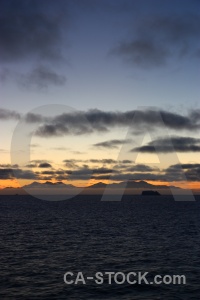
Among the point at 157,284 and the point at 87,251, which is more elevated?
the point at 87,251

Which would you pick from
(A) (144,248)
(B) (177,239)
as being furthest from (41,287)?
(B) (177,239)

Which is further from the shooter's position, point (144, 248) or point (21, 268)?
point (144, 248)

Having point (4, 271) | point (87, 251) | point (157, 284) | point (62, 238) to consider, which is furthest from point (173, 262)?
point (62, 238)

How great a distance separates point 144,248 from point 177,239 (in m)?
16.2

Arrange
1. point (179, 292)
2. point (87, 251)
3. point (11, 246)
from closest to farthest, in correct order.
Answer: point (179, 292)
point (87, 251)
point (11, 246)

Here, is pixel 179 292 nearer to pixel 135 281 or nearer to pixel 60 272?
pixel 135 281

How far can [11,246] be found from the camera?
226ft

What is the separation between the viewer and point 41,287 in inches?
1597

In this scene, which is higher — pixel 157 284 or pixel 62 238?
pixel 62 238

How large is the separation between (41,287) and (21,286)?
256 centimetres

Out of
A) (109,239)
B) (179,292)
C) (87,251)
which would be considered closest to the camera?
(179,292)

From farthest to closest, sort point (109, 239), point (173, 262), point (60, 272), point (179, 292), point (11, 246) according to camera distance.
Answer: point (109, 239), point (11, 246), point (173, 262), point (60, 272), point (179, 292)

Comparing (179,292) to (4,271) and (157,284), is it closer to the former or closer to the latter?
(157,284)

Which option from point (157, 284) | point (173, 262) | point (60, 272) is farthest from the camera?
point (173, 262)
